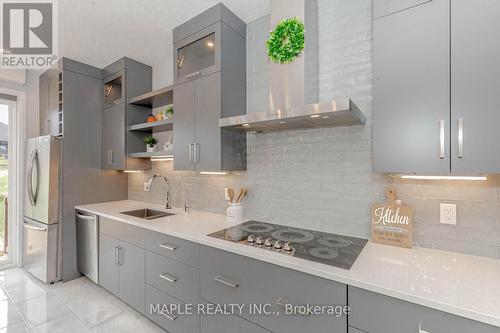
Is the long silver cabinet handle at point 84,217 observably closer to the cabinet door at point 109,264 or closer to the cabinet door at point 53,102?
the cabinet door at point 109,264

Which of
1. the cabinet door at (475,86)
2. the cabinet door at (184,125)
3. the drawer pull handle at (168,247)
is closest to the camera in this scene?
the cabinet door at (475,86)

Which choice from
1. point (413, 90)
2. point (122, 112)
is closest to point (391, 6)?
point (413, 90)

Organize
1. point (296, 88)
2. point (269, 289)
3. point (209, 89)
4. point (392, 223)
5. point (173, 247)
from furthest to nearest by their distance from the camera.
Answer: point (209, 89)
point (173, 247)
point (296, 88)
point (392, 223)
point (269, 289)

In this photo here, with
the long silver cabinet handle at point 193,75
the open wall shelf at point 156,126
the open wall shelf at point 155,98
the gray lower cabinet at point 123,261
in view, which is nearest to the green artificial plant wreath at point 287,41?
the long silver cabinet handle at point 193,75

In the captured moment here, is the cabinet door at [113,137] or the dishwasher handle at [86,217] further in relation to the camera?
the cabinet door at [113,137]

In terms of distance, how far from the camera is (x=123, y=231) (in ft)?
7.22

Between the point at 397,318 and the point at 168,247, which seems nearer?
the point at 397,318

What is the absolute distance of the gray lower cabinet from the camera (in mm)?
2039

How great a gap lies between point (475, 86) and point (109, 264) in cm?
307

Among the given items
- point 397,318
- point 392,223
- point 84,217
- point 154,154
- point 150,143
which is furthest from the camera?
point 150,143

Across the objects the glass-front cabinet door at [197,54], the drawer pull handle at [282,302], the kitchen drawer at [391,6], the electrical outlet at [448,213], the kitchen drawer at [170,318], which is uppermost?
the glass-front cabinet door at [197,54]

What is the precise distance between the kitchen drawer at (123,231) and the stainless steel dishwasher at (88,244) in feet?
0.50

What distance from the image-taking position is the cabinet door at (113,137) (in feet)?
9.27

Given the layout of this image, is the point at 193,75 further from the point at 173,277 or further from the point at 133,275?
the point at 133,275
